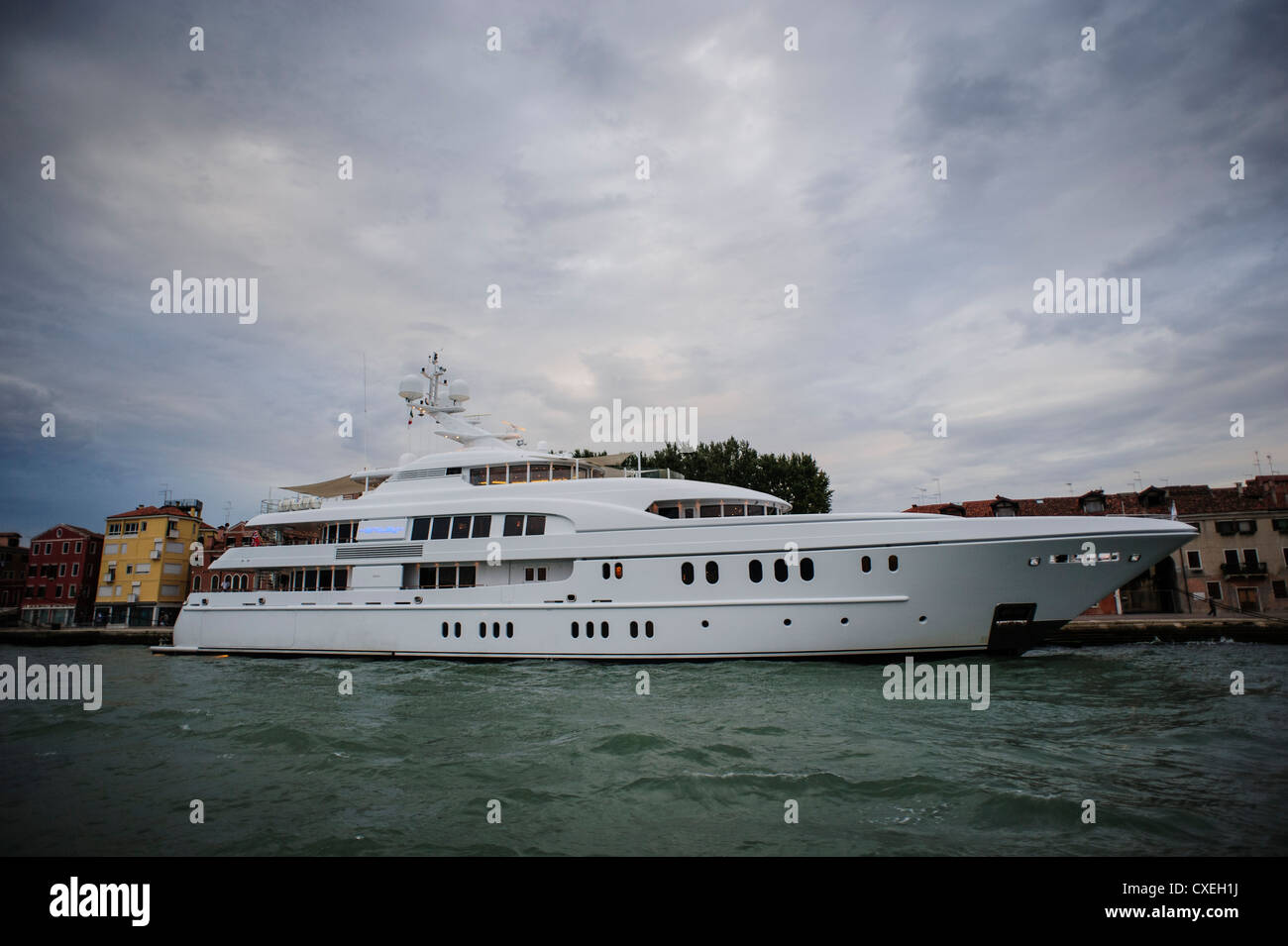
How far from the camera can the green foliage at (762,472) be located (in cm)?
3634

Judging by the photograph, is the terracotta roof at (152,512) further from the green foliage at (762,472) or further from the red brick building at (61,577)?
the green foliage at (762,472)

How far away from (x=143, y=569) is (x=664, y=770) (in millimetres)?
55986

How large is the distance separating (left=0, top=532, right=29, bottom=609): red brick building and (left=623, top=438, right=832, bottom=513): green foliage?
57419 mm

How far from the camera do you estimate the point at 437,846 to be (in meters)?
4.86

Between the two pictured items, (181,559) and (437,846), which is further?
(181,559)

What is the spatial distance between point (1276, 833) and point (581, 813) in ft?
17.8

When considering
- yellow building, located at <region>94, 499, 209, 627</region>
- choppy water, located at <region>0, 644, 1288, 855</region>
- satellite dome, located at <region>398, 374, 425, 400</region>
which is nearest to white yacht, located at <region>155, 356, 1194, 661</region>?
satellite dome, located at <region>398, 374, 425, 400</region>

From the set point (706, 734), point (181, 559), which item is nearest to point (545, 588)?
point (706, 734)

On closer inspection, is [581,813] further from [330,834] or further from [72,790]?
[72,790]

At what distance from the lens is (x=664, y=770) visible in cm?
674

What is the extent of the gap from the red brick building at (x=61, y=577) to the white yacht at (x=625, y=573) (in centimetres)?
4135

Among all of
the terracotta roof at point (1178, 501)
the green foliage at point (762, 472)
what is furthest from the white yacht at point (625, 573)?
the terracotta roof at point (1178, 501)

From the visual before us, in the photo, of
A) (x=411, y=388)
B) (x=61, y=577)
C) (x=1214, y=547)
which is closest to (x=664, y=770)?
(x=411, y=388)
